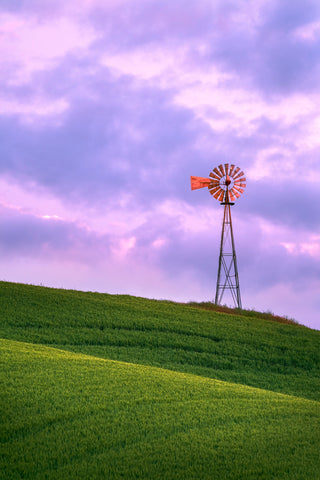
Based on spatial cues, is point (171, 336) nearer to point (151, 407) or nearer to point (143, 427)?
point (151, 407)

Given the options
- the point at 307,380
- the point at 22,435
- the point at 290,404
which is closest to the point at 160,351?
the point at 307,380

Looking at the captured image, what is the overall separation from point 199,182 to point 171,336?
14.4m

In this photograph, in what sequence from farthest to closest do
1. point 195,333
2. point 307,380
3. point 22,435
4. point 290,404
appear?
1. point 195,333
2. point 307,380
3. point 290,404
4. point 22,435

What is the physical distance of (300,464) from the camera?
698cm

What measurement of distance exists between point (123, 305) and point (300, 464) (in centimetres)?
1516

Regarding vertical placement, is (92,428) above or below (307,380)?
below

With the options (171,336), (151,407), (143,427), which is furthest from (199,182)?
(143,427)

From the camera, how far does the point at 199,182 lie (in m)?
29.5

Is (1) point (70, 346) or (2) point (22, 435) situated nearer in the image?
(2) point (22, 435)

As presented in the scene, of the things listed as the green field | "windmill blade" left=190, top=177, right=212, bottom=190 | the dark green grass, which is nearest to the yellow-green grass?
the green field

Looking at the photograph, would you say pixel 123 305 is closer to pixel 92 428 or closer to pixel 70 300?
pixel 70 300

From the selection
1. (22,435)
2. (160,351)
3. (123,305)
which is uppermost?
(123,305)

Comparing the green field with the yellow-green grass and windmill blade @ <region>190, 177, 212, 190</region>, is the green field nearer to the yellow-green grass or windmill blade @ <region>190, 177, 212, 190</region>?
the yellow-green grass

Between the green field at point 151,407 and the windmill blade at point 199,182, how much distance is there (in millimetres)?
13443
